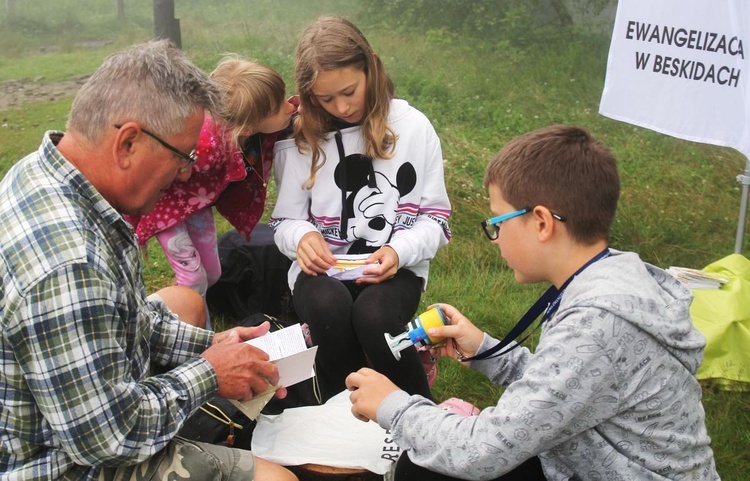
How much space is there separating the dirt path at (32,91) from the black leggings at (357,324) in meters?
5.80

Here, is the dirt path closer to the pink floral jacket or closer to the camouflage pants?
the pink floral jacket

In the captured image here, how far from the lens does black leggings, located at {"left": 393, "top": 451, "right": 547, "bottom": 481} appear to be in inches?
87.4

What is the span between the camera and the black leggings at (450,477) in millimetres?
2219

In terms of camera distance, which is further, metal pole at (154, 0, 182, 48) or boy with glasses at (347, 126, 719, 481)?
metal pole at (154, 0, 182, 48)

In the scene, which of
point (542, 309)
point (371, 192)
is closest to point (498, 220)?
point (542, 309)

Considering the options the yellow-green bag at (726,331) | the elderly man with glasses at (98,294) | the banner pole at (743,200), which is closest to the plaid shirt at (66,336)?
the elderly man with glasses at (98,294)

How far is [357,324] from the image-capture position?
→ 3053 millimetres

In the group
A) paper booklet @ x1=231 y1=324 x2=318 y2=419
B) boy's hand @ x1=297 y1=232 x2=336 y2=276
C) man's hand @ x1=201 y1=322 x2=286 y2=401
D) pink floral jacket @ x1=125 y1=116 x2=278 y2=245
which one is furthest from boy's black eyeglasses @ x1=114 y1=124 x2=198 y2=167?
pink floral jacket @ x1=125 y1=116 x2=278 y2=245

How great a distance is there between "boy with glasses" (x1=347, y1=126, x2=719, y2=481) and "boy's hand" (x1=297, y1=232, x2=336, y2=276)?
990mm

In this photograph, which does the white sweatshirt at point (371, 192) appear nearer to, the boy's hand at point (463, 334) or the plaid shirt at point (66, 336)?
the boy's hand at point (463, 334)

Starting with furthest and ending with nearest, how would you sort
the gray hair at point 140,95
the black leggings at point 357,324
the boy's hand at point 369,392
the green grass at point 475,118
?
the green grass at point 475,118 → the black leggings at point 357,324 → the boy's hand at point 369,392 → the gray hair at point 140,95

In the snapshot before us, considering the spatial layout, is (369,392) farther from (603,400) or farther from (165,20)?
(165,20)

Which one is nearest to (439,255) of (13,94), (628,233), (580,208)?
(628,233)

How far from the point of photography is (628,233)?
16.6 feet
